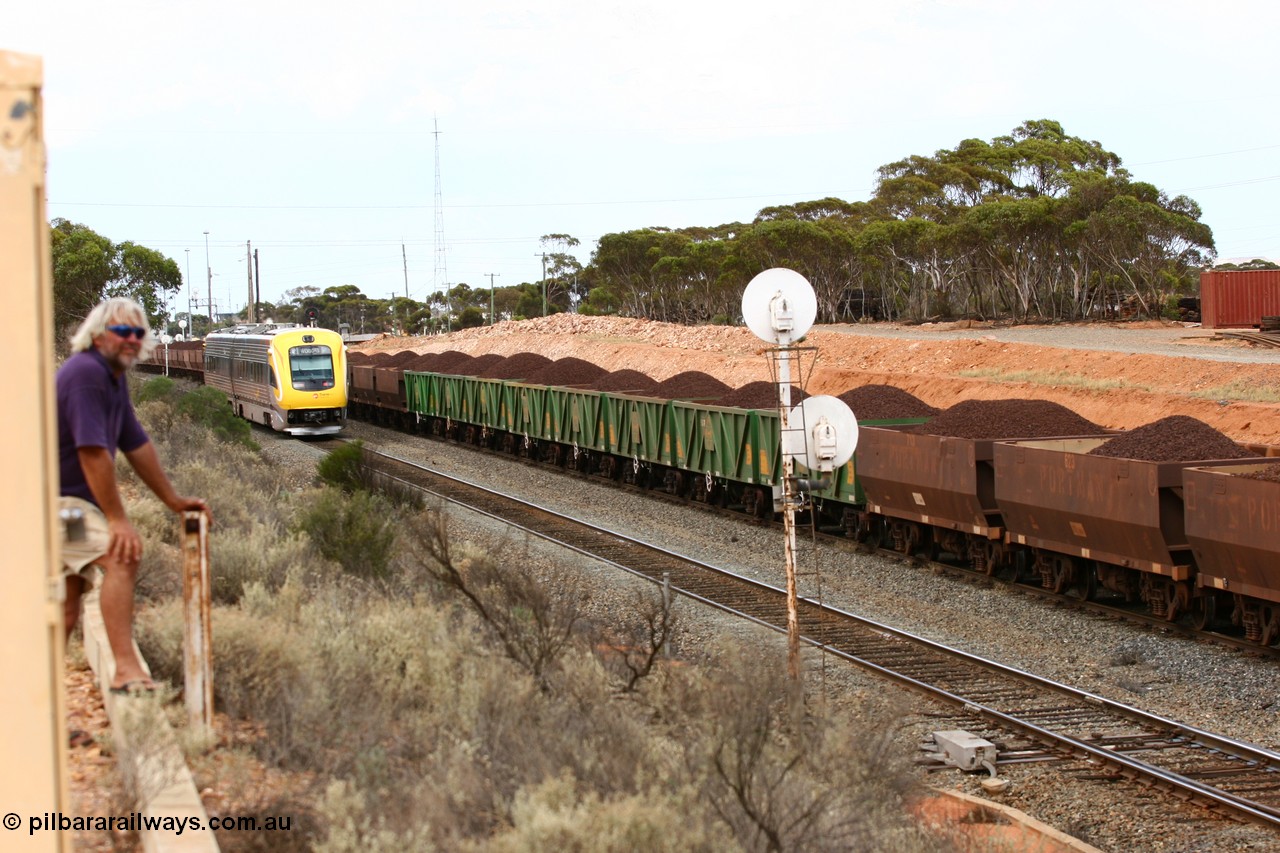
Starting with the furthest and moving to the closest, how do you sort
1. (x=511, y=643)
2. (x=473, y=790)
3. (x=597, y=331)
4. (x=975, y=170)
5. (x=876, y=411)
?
(x=975, y=170) < (x=597, y=331) < (x=876, y=411) < (x=511, y=643) < (x=473, y=790)

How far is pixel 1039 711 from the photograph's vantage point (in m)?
10.0

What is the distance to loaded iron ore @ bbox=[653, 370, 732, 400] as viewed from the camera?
25.8 meters

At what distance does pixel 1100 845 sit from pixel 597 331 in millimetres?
73617

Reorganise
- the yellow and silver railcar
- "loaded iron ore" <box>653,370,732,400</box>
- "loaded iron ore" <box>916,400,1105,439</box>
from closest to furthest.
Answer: "loaded iron ore" <box>916,400,1105,439</box>
"loaded iron ore" <box>653,370,732,400</box>
the yellow and silver railcar

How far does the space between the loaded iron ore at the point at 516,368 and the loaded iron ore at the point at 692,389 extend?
859 cm

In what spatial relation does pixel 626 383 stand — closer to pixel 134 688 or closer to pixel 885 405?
pixel 885 405

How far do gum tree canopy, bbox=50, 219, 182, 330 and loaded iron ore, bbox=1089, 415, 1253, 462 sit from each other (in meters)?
39.1

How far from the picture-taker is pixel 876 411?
19.7m

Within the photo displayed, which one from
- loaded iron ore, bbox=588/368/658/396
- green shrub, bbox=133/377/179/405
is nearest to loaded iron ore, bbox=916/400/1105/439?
loaded iron ore, bbox=588/368/658/396

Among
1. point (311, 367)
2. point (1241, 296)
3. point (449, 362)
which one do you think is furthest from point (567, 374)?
point (1241, 296)

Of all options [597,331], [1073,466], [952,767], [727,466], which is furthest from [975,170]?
[952,767]

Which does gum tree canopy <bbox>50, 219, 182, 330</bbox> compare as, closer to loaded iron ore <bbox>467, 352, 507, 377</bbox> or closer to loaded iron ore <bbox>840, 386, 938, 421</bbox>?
loaded iron ore <bbox>467, 352, 507, 377</bbox>

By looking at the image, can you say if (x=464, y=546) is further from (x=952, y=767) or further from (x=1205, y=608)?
(x=1205, y=608)

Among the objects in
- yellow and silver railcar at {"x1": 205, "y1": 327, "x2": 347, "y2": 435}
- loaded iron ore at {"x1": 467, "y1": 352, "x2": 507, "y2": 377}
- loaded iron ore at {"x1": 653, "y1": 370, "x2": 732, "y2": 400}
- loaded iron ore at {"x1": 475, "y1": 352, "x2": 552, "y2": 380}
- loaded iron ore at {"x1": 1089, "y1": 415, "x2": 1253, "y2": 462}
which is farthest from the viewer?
loaded iron ore at {"x1": 467, "y1": 352, "x2": 507, "y2": 377}
